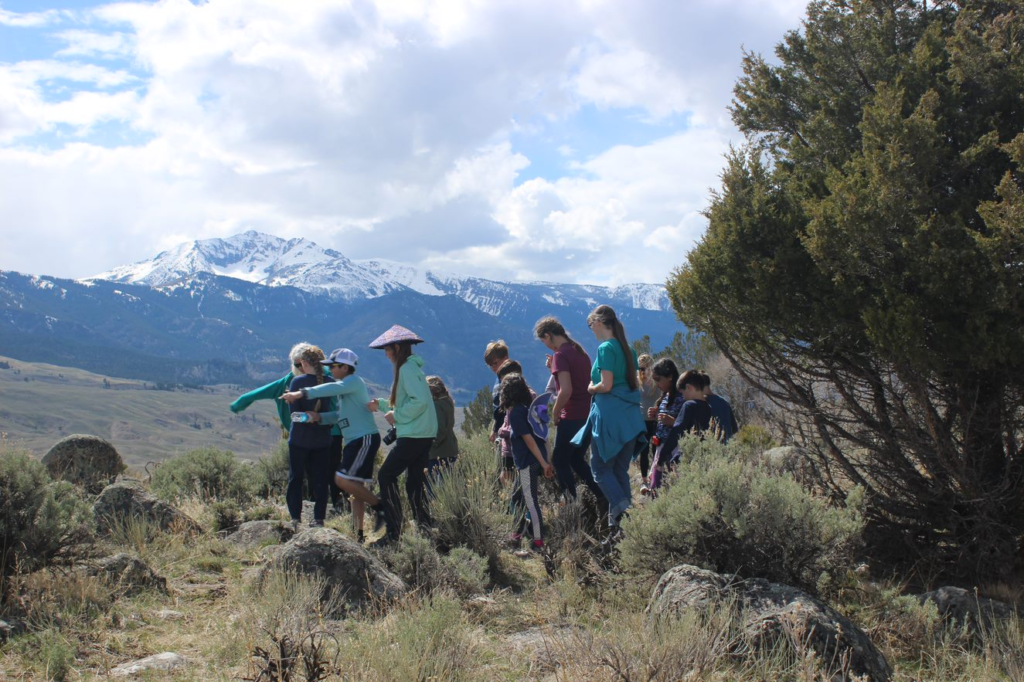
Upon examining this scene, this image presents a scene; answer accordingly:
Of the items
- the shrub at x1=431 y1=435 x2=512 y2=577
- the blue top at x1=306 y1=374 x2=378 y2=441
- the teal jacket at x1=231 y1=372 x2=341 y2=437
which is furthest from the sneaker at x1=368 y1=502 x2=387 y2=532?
the teal jacket at x1=231 y1=372 x2=341 y2=437

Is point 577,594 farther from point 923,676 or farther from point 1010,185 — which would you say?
point 1010,185

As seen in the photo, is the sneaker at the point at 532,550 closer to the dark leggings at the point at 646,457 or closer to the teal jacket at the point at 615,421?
the teal jacket at the point at 615,421

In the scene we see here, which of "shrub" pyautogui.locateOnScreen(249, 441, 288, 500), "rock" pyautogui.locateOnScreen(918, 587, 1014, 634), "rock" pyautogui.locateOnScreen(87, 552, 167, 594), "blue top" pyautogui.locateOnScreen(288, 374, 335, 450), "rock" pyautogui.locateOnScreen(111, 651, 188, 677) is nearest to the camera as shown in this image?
"rock" pyautogui.locateOnScreen(111, 651, 188, 677)

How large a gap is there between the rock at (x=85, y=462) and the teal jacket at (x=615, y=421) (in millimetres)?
6100

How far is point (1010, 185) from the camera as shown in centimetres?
406

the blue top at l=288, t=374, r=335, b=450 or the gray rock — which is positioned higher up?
the blue top at l=288, t=374, r=335, b=450

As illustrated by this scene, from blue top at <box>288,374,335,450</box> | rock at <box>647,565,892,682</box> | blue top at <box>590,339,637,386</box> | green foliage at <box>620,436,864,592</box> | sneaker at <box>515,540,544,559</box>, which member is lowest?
sneaker at <box>515,540,544,559</box>

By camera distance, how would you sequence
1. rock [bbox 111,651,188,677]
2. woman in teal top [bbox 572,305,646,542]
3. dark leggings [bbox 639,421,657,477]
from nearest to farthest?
rock [bbox 111,651,188,677] < woman in teal top [bbox 572,305,646,542] < dark leggings [bbox 639,421,657,477]

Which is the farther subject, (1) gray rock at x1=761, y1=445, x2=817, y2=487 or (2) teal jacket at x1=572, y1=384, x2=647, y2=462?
(1) gray rock at x1=761, y1=445, x2=817, y2=487

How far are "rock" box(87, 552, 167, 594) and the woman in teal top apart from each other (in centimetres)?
313

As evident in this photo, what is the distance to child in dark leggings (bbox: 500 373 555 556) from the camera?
19.5 ft

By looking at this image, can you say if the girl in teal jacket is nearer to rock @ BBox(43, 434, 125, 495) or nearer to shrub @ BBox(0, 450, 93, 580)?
shrub @ BBox(0, 450, 93, 580)

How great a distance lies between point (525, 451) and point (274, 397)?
2.43 metres

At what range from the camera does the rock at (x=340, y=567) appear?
4359mm
